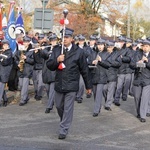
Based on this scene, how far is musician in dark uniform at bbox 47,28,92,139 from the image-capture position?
25.8 feet

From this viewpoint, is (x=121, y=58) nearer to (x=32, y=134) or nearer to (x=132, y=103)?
(x=132, y=103)

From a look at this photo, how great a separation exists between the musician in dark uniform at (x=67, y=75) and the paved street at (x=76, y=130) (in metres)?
0.43

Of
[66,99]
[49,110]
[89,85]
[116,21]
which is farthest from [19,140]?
[116,21]

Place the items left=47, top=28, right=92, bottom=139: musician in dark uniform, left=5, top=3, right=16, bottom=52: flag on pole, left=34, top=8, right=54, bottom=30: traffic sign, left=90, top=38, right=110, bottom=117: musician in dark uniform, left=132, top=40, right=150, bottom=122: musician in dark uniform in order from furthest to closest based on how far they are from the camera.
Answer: left=5, top=3, right=16, bottom=52: flag on pole → left=34, top=8, right=54, bottom=30: traffic sign → left=90, top=38, right=110, bottom=117: musician in dark uniform → left=132, top=40, right=150, bottom=122: musician in dark uniform → left=47, top=28, right=92, bottom=139: musician in dark uniform

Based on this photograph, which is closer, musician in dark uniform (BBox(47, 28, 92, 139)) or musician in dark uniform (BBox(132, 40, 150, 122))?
musician in dark uniform (BBox(47, 28, 92, 139))

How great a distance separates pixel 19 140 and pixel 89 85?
5.59 ft

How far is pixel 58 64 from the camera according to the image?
25.4 ft

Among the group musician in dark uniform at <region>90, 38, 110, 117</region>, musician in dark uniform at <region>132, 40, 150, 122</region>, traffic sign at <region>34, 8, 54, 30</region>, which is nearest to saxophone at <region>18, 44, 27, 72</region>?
traffic sign at <region>34, 8, 54, 30</region>

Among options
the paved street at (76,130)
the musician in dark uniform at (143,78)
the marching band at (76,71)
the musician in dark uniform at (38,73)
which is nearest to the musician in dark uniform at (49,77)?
the marching band at (76,71)

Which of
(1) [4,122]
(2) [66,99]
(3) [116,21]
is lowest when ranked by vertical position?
(1) [4,122]

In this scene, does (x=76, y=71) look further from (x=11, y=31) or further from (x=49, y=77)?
(x=11, y=31)

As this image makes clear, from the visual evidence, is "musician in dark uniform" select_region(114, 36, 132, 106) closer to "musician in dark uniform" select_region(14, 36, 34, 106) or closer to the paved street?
the paved street

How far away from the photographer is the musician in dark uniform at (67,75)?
785 centimetres

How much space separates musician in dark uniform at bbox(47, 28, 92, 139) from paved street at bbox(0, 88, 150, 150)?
433mm
